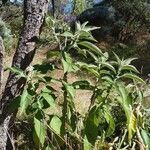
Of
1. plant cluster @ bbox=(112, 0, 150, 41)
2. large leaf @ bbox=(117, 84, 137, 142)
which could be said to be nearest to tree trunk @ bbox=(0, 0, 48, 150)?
large leaf @ bbox=(117, 84, 137, 142)

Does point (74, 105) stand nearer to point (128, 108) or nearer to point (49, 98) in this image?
point (49, 98)

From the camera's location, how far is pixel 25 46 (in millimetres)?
4457

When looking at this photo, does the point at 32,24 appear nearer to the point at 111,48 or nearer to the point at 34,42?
the point at 34,42

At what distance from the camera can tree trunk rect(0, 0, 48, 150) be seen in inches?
173

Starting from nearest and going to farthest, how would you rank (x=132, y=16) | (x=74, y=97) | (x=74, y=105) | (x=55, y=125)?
(x=55, y=125)
(x=74, y=105)
(x=74, y=97)
(x=132, y=16)

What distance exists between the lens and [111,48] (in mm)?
16109

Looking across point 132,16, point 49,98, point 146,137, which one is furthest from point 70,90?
point 132,16

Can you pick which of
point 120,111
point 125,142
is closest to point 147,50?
point 120,111

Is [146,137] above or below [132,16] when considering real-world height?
below

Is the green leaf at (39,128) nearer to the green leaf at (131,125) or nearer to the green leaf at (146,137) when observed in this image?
the green leaf at (131,125)

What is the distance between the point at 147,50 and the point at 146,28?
2262 mm

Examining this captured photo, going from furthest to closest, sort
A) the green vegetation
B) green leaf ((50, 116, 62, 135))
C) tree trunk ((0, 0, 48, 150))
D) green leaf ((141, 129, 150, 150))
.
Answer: tree trunk ((0, 0, 48, 150)) → green leaf ((141, 129, 150, 150)) → green leaf ((50, 116, 62, 135)) → the green vegetation

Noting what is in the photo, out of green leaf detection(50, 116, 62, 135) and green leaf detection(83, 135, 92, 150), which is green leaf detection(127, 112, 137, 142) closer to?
green leaf detection(83, 135, 92, 150)

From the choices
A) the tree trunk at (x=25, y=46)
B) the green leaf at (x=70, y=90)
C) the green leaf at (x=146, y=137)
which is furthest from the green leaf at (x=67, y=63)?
the green leaf at (x=146, y=137)
